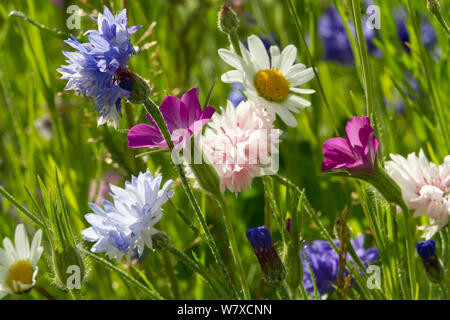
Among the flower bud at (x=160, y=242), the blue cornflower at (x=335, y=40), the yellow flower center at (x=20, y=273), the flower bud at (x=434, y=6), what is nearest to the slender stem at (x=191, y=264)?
the flower bud at (x=160, y=242)

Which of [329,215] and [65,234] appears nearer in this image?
[65,234]

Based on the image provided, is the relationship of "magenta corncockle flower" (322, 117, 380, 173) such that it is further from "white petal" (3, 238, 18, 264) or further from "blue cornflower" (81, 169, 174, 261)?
"white petal" (3, 238, 18, 264)

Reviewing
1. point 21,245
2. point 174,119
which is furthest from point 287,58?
point 21,245

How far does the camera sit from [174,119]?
386 mm

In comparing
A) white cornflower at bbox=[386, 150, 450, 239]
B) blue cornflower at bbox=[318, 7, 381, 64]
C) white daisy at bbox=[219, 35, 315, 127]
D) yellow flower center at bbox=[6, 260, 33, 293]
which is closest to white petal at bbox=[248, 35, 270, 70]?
white daisy at bbox=[219, 35, 315, 127]

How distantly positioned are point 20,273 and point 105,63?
17 centimetres

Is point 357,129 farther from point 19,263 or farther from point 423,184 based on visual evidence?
point 19,263

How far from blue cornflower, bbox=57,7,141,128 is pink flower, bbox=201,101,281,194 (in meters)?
0.07

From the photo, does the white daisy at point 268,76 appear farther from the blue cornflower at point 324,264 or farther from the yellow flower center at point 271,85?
the blue cornflower at point 324,264
